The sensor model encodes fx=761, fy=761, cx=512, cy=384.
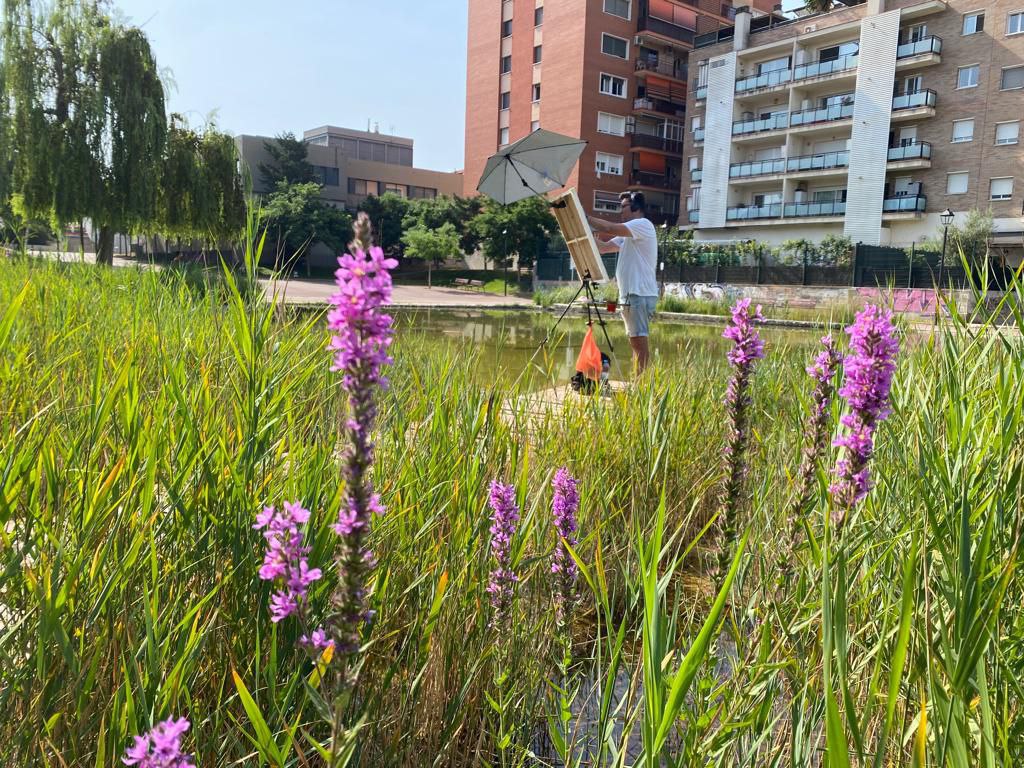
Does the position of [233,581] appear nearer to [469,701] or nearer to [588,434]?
[469,701]

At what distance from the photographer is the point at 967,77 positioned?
33625mm

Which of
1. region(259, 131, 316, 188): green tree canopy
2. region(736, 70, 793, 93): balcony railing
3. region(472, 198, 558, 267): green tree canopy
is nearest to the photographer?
region(736, 70, 793, 93): balcony railing

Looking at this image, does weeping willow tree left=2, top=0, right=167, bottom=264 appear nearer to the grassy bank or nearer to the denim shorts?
the denim shorts

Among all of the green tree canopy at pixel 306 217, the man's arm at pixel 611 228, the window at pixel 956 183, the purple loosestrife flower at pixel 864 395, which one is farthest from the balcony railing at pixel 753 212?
the purple loosestrife flower at pixel 864 395

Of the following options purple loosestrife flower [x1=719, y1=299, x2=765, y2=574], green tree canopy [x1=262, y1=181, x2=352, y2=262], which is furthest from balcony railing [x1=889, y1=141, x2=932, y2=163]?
purple loosestrife flower [x1=719, y1=299, x2=765, y2=574]

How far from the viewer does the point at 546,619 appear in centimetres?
201

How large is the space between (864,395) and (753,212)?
41.0m

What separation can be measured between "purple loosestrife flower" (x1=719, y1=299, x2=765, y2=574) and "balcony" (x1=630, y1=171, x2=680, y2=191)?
45.4 m

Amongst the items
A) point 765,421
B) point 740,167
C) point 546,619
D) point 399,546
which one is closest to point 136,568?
point 399,546

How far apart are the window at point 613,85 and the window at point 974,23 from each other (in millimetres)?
17781

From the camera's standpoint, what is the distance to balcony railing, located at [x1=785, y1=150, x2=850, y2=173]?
120 feet

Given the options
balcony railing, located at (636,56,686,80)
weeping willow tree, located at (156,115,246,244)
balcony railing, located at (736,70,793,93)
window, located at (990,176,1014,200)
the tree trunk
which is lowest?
the tree trunk

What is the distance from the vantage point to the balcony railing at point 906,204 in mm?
34219

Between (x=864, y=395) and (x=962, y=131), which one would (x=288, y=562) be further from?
(x=962, y=131)
